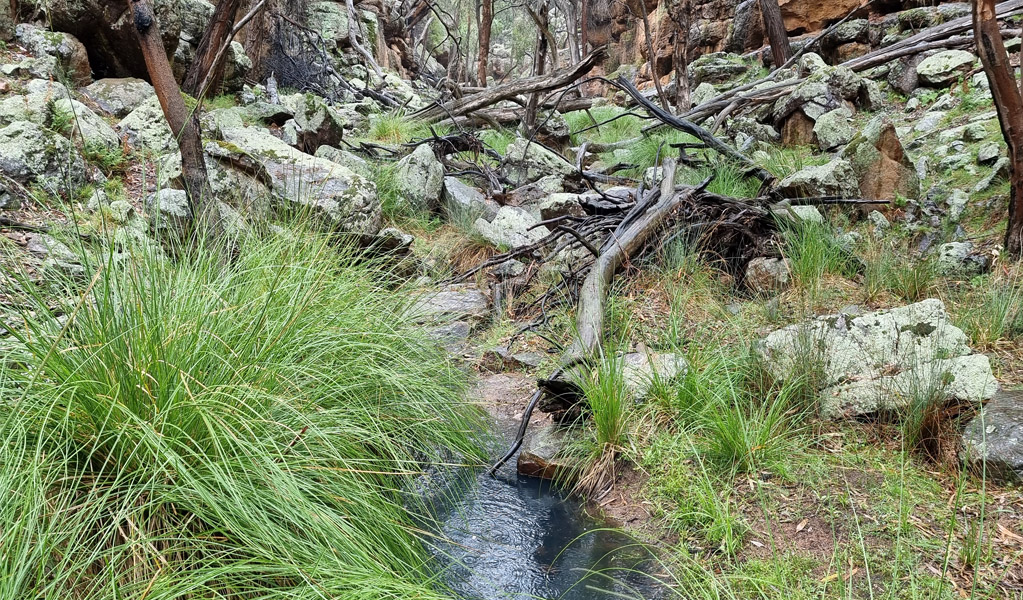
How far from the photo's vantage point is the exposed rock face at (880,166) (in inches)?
227

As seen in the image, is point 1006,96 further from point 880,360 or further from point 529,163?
point 529,163

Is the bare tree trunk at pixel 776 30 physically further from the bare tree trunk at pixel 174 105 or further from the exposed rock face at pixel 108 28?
the bare tree trunk at pixel 174 105

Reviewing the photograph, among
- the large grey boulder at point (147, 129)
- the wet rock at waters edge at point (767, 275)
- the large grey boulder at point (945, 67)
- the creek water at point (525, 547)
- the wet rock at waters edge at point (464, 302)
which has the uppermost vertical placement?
the large grey boulder at point (945, 67)

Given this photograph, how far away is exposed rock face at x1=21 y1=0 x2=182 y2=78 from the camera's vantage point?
6.86 meters

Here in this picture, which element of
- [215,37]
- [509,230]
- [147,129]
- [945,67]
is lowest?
[509,230]

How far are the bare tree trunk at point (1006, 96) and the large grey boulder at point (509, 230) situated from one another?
348 cm

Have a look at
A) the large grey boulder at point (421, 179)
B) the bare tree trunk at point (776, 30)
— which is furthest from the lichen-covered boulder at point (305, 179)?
the bare tree trunk at point (776, 30)

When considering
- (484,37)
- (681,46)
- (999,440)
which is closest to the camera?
(999,440)

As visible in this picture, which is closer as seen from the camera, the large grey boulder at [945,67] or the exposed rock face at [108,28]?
the exposed rock face at [108,28]

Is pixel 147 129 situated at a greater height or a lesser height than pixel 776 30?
lesser

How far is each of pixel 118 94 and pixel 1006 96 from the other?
7825 millimetres

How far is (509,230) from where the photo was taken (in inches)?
241

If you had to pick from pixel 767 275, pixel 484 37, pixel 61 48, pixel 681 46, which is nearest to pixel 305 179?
pixel 61 48

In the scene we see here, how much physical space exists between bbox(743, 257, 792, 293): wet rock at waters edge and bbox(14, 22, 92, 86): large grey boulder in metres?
6.71
